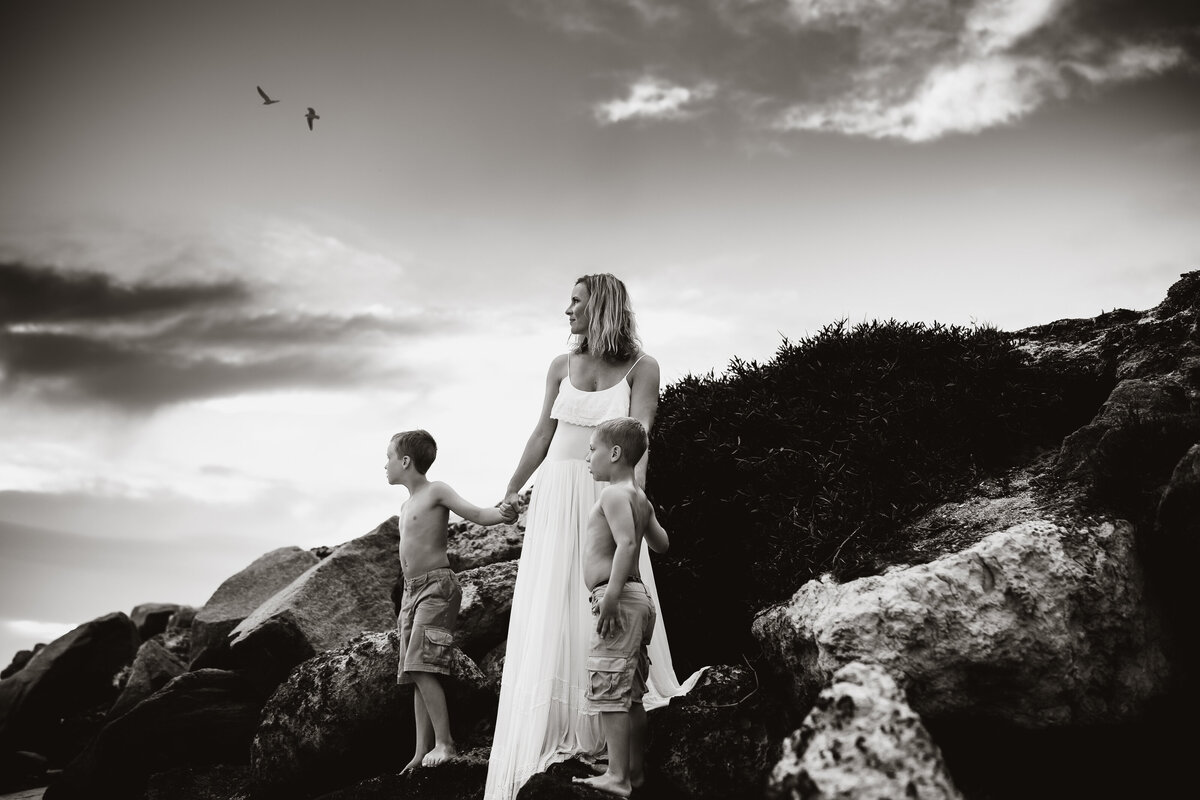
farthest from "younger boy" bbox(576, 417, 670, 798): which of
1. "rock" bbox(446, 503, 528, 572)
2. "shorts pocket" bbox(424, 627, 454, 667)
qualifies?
"rock" bbox(446, 503, 528, 572)

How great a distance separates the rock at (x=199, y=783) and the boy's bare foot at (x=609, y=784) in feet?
15.8

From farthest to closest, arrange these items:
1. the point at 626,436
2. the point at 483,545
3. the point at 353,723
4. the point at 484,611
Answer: the point at 483,545
the point at 484,611
the point at 353,723
the point at 626,436

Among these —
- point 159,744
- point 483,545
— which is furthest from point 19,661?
point 483,545

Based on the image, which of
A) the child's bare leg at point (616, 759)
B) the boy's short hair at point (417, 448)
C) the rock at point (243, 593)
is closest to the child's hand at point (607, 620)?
the child's bare leg at point (616, 759)

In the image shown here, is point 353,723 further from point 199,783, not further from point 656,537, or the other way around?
point 656,537

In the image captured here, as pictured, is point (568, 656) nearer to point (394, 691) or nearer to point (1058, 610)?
point (394, 691)

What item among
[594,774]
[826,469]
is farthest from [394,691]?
[826,469]

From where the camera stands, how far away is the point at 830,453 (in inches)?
280

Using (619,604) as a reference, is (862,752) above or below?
below

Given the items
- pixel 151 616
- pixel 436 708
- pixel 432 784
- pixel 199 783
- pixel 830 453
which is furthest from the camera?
pixel 151 616

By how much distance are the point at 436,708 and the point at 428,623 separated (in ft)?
2.03

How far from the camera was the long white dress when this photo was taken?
18.8ft

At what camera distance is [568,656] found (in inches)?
236

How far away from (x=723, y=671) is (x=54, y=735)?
1220 cm
